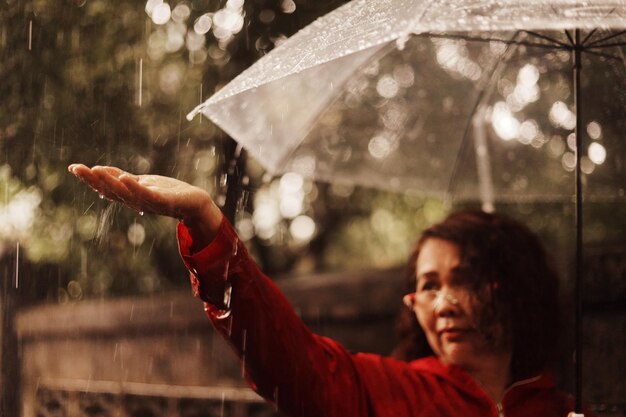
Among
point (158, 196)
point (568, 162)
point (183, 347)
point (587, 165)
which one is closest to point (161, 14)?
point (183, 347)

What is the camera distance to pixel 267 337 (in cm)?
303

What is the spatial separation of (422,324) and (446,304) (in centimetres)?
16

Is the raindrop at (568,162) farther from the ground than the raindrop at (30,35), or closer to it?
closer to it

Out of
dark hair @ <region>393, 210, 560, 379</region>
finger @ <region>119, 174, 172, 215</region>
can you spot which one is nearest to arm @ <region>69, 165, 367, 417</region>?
finger @ <region>119, 174, 172, 215</region>

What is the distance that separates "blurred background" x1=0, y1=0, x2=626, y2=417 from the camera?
617 centimetres

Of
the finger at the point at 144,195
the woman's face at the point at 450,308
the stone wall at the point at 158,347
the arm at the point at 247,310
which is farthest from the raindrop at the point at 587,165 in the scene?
the finger at the point at 144,195

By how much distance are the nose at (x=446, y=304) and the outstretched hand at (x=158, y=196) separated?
1176 mm

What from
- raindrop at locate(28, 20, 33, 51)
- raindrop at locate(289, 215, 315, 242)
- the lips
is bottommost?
the lips

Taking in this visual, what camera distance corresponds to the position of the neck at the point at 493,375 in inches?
144

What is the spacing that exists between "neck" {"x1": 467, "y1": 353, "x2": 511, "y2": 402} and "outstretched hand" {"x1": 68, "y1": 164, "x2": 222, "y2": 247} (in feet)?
4.66

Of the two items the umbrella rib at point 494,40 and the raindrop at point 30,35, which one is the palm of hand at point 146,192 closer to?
the umbrella rib at point 494,40

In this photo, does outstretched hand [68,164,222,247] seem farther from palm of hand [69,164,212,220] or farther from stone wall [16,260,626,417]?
stone wall [16,260,626,417]

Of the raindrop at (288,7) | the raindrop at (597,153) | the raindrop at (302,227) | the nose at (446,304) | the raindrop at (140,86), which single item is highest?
the raindrop at (288,7)

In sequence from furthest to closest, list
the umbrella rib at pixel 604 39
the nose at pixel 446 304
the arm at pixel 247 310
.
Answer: the nose at pixel 446 304, the umbrella rib at pixel 604 39, the arm at pixel 247 310
